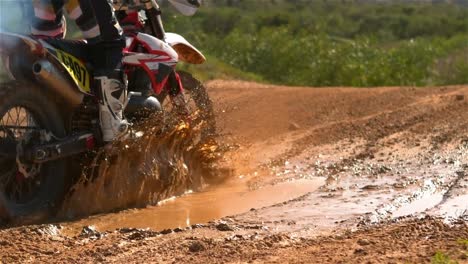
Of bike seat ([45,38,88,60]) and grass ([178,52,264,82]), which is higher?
bike seat ([45,38,88,60])

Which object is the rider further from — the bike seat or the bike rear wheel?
the bike rear wheel

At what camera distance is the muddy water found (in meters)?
5.91

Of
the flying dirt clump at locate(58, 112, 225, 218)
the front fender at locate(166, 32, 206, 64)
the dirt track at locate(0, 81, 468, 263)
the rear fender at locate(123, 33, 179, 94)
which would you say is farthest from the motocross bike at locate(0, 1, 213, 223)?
the front fender at locate(166, 32, 206, 64)

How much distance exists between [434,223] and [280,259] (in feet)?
3.55

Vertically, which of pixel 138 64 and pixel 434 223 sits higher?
pixel 138 64

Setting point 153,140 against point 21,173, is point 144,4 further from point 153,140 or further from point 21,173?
point 21,173

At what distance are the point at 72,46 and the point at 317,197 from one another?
194 cm

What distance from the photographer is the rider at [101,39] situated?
5875mm

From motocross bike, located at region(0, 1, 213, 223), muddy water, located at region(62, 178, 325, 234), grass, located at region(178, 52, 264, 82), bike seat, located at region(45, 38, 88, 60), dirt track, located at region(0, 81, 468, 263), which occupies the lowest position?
muddy water, located at region(62, 178, 325, 234)

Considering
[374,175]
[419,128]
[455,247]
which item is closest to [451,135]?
[419,128]

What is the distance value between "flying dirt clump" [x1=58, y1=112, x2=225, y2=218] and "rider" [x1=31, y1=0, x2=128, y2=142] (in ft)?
0.75

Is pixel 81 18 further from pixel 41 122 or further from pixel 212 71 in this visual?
pixel 212 71

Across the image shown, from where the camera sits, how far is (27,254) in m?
4.79

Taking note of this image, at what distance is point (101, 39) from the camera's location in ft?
19.4
